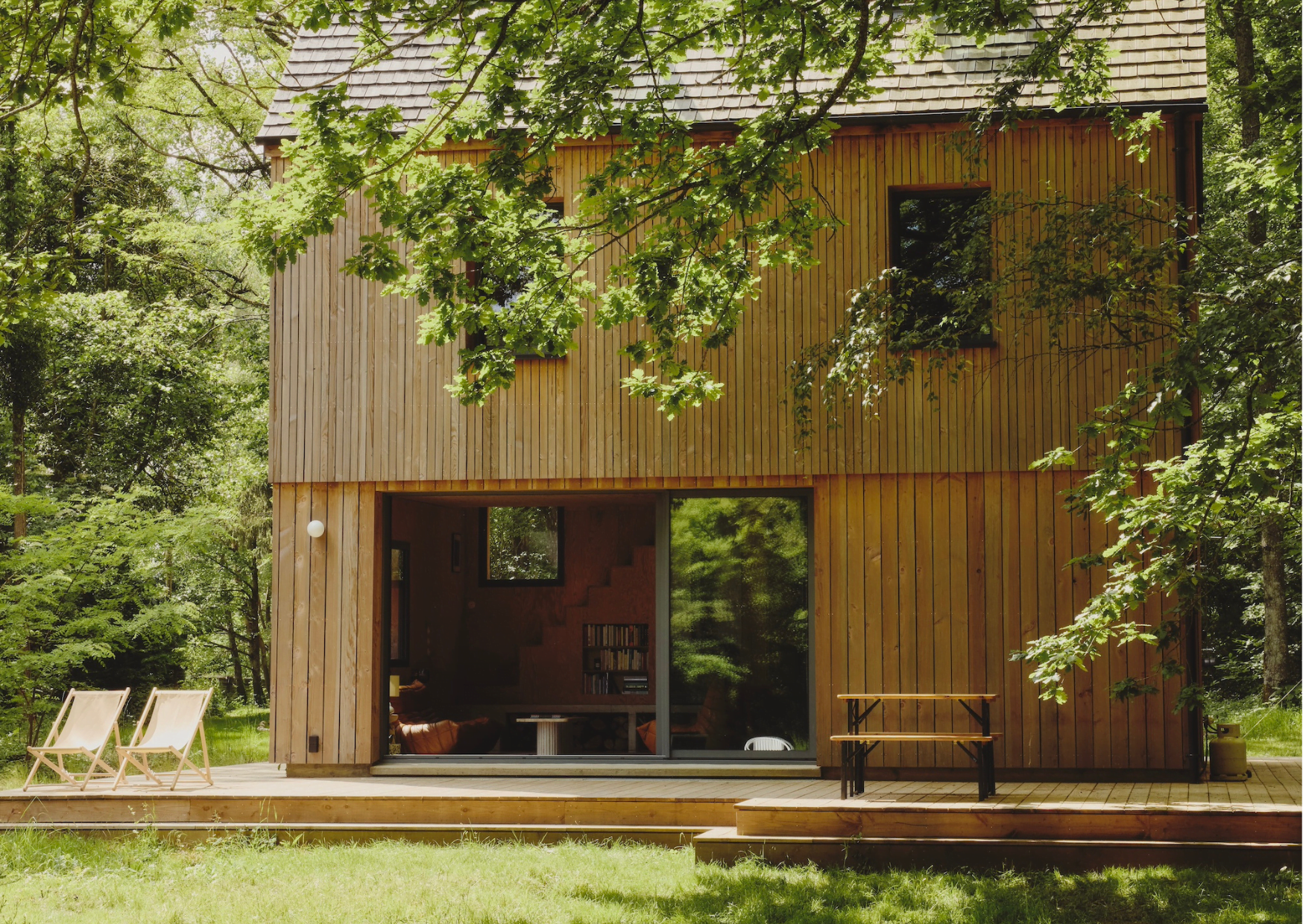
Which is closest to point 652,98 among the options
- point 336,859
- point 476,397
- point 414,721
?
point 476,397

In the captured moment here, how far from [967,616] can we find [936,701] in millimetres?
667

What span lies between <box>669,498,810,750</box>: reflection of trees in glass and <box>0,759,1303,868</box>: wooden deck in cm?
54

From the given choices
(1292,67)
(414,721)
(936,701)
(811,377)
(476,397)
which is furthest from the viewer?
(414,721)

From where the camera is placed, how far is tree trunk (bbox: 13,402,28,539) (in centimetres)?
1579

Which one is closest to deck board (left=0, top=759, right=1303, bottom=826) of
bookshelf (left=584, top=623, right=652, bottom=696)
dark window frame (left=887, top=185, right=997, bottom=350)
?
dark window frame (left=887, top=185, right=997, bottom=350)

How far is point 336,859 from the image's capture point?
284 inches

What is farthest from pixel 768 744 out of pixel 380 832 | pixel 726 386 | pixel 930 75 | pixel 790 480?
pixel 930 75

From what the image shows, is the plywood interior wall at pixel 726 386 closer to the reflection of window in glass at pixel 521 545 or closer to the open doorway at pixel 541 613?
the open doorway at pixel 541 613

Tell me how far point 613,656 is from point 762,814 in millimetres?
6748

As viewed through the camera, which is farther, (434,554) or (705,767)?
(434,554)

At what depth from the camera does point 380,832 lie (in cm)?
795

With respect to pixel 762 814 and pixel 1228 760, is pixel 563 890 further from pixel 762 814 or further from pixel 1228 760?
pixel 1228 760

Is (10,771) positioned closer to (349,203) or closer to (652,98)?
(349,203)

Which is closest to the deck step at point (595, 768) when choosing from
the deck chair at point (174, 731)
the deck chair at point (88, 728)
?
the deck chair at point (174, 731)
